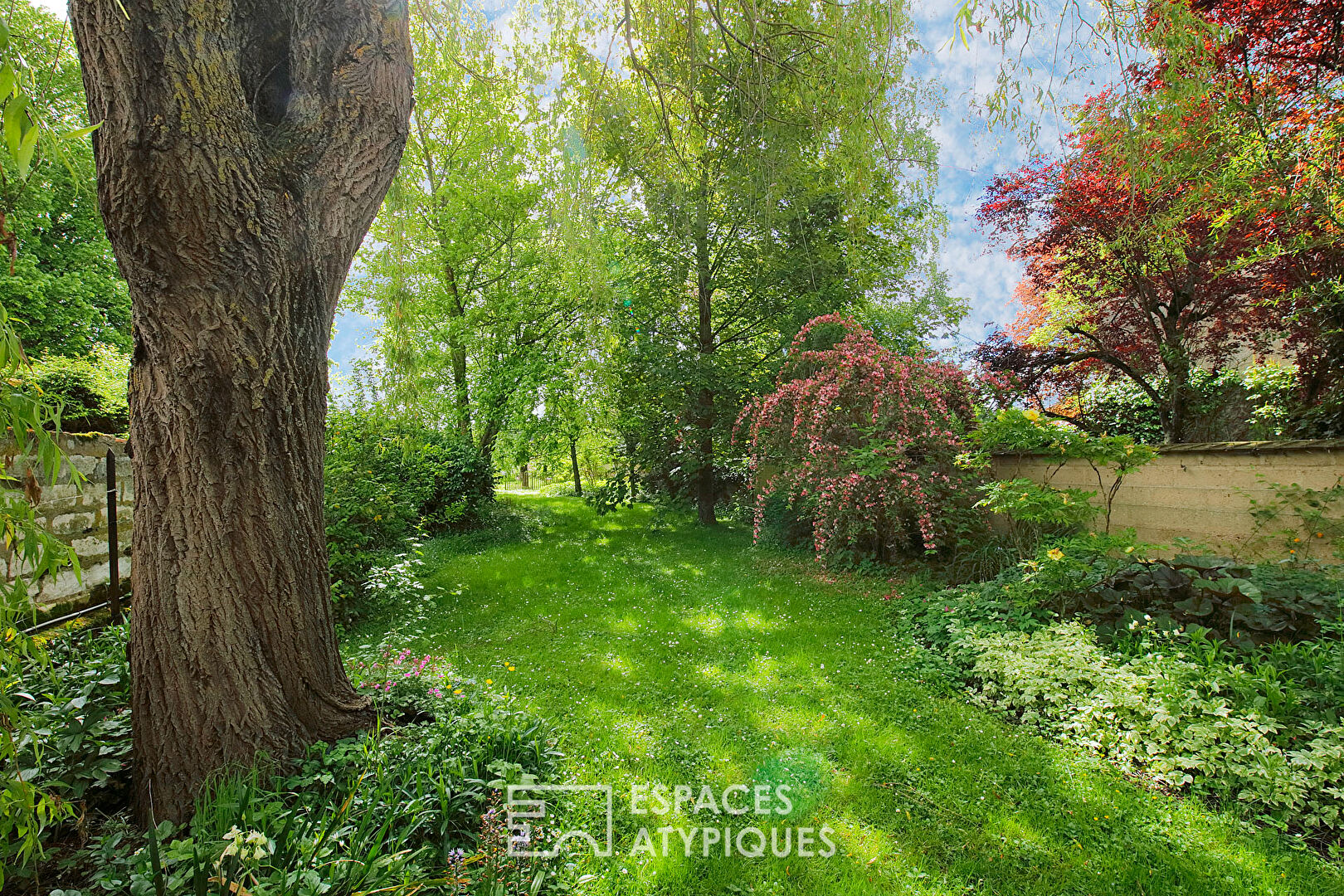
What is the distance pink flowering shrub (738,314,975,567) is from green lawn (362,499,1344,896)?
782 millimetres

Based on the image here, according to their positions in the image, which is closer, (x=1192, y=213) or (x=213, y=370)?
(x=213, y=370)

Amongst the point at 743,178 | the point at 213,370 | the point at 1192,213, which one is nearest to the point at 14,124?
the point at 213,370

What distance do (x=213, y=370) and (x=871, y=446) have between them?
484cm

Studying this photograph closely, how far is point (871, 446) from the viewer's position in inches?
206

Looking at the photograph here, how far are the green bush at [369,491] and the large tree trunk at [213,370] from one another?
8.83 feet

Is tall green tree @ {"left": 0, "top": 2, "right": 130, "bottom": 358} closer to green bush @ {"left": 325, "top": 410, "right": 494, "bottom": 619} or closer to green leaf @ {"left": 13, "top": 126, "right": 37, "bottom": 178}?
green bush @ {"left": 325, "top": 410, "right": 494, "bottom": 619}

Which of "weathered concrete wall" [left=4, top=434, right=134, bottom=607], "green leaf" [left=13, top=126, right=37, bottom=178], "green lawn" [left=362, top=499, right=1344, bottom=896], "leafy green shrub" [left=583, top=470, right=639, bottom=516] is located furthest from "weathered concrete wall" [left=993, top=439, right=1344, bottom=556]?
"weathered concrete wall" [left=4, top=434, right=134, bottom=607]

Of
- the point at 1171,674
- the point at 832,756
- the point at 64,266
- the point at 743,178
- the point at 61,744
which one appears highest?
the point at 64,266

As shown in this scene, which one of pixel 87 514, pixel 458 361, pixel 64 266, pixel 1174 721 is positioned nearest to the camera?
pixel 1174 721

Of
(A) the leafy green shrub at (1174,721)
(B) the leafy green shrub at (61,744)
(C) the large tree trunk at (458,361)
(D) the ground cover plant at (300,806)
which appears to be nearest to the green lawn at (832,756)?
(A) the leafy green shrub at (1174,721)

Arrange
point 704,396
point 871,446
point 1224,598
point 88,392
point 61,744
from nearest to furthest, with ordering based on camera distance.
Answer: point 61,744 → point 1224,598 → point 88,392 → point 871,446 → point 704,396

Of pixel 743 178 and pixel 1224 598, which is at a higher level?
pixel 743 178

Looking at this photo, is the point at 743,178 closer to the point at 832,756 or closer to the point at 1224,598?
the point at 832,756

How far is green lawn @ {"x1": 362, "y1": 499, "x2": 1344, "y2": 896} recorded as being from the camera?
1.92m
